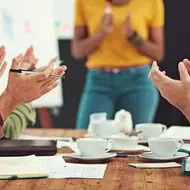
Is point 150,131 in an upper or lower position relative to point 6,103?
lower

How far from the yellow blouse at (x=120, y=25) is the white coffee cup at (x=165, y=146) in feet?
4.74

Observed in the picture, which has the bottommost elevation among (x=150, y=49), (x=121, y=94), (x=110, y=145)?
(x=121, y=94)

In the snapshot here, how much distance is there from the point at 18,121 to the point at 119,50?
3.74 feet

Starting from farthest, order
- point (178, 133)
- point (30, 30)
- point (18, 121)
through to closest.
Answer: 1. point (30, 30)
2. point (178, 133)
3. point (18, 121)

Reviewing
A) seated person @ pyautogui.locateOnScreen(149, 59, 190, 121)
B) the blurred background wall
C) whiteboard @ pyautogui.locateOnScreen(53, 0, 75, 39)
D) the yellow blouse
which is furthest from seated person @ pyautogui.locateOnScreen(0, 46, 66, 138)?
whiteboard @ pyautogui.locateOnScreen(53, 0, 75, 39)

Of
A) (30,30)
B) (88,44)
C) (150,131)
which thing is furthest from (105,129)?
(30,30)

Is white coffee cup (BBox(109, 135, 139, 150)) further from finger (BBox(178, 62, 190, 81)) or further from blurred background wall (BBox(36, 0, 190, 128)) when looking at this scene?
blurred background wall (BBox(36, 0, 190, 128))

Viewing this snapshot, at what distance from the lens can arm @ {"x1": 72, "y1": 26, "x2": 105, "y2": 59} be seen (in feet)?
10.5

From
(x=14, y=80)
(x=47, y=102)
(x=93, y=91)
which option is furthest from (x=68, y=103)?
(x=14, y=80)

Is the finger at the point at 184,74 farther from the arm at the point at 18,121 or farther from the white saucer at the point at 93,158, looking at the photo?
the arm at the point at 18,121

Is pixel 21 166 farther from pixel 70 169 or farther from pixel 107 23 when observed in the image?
pixel 107 23

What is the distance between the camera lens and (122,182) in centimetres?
158

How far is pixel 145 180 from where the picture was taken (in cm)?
160

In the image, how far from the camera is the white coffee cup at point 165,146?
1.84m
